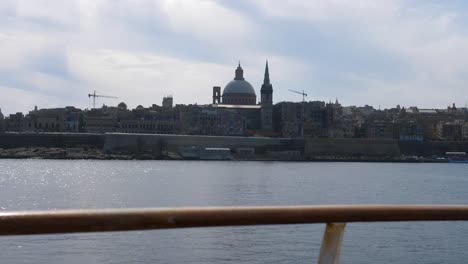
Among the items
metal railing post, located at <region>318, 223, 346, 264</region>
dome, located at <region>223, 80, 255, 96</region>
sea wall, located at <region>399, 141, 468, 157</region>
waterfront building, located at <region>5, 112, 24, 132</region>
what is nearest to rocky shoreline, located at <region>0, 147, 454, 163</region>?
waterfront building, located at <region>5, 112, 24, 132</region>

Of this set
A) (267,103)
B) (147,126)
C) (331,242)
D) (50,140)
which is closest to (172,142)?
(50,140)

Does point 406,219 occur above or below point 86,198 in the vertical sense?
above

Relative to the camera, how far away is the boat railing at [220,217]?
5.10ft

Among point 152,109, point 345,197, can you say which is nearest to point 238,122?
point 152,109

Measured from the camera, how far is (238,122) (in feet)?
328

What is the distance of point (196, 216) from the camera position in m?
1.70

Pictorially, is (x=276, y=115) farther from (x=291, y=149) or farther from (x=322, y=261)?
(x=322, y=261)

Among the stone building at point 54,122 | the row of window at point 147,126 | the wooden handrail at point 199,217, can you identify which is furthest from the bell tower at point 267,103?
the wooden handrail at point 199,217

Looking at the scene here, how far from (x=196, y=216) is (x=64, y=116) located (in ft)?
333

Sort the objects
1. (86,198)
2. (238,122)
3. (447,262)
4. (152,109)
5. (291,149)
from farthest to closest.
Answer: (152,109), (238,122), (291,149), (86,198), (447,262)

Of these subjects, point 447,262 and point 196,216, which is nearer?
point 196,216

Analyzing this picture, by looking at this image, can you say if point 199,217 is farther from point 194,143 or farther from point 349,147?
point 349,147

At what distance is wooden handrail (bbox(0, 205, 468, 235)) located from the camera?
1.55m

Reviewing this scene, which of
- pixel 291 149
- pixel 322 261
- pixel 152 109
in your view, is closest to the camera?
pixel 322 261
